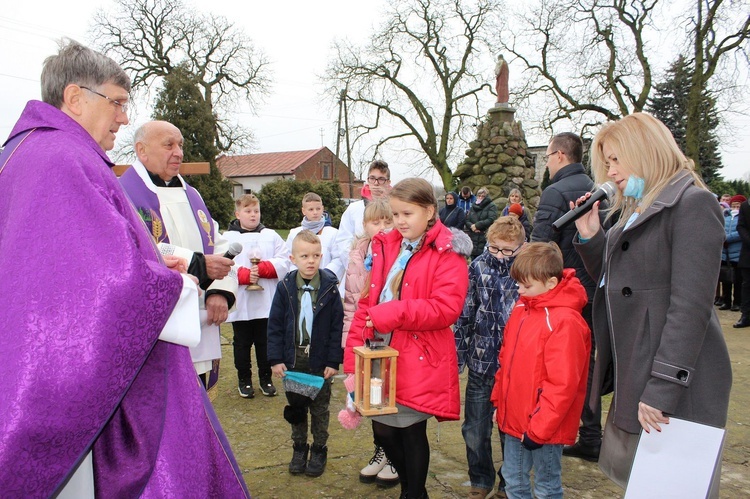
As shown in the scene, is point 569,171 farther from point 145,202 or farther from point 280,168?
point 280,168

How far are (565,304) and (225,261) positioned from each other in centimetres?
170

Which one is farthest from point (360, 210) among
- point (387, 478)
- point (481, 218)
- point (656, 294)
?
point (481, 218)

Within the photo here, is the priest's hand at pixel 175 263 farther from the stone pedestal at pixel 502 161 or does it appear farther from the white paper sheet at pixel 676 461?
the stone pedestal at pixel 502 161

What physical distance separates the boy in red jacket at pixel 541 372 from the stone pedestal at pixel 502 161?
1164 cm

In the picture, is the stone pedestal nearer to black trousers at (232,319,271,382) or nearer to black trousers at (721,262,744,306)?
black trousers at (721,262,744,306)

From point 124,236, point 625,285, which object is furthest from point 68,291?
point 625,285

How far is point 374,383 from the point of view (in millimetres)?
2695

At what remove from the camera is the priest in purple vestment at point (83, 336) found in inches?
60.4

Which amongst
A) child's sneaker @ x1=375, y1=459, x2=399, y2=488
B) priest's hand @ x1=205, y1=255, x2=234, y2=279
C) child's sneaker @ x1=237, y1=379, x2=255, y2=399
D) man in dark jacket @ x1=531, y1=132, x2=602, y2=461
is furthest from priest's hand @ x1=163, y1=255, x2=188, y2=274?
child's sneaker @ x1=237, y1=379, x2=255, y2=399

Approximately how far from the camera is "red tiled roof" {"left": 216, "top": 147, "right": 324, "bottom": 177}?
53.4 metres

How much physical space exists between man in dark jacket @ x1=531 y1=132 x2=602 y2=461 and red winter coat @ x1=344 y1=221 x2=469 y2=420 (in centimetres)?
120

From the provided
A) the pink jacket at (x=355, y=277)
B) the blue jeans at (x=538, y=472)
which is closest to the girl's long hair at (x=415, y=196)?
the pink jacket at (x=355, y=277)

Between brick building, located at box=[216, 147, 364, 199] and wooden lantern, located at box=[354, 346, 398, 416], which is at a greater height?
brick building, located at box=[216, 147, 364, 199]

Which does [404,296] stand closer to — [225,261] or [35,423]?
[225,261]
